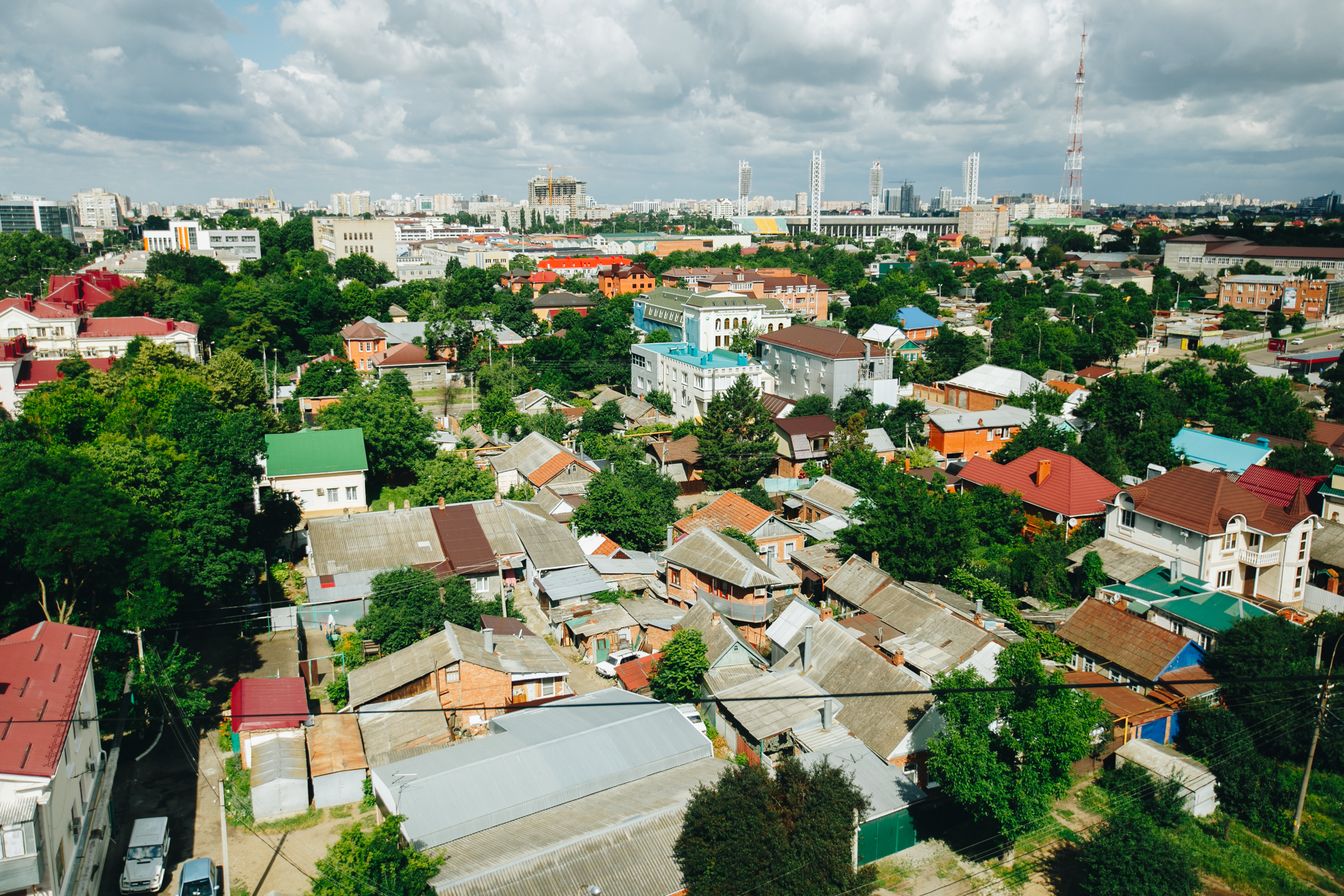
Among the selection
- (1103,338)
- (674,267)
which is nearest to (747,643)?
(1103,338)

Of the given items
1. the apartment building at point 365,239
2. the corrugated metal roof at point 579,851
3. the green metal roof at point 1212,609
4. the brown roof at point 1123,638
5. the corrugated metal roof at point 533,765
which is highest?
the apartment building at point 365,239

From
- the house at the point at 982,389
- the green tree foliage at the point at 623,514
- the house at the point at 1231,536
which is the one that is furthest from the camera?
the house at the point at 982,389

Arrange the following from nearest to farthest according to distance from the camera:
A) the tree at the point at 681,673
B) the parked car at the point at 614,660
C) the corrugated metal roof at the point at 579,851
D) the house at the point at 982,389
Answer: the corrugated metal roof at the point at 579,851 < the tree at the point at 681,673 < the parked car at the point at 614,660 < the house at the point at 982,389

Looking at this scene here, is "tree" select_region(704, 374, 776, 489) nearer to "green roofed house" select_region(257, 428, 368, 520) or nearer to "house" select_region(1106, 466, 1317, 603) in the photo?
"green roofed house" select_region(257, 428, 368, 520)

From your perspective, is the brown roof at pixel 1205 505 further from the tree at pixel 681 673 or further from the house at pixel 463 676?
the house at pixel 463 676

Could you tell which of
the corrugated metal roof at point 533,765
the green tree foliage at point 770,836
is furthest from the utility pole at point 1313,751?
the corrugated metal roof at point 533,765

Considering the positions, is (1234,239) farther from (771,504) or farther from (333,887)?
(333,887)
